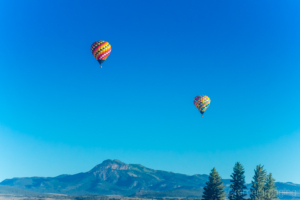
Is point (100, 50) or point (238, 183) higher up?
point (100, 50)

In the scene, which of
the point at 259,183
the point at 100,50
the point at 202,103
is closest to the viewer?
the point at 259,183

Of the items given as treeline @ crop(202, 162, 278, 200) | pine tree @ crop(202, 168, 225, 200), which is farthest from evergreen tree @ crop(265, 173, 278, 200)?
pine tree @ crop(202, 168, 225, 200)

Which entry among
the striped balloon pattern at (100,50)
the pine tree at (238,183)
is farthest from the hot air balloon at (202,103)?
the pine tree at (238,183)

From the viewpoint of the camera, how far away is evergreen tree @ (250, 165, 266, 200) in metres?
103

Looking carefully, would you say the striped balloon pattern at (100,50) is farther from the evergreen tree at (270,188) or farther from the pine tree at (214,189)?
the evergreen tree at (270,188)

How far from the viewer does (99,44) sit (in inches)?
6821

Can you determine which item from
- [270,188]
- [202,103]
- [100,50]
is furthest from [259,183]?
[100,50]

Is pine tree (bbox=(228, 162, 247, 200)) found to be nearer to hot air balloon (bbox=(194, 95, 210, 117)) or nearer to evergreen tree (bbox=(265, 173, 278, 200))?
evergreen tree (bbox=(265, 173, 278, 200))

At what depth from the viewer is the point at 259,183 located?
10419 centimetres

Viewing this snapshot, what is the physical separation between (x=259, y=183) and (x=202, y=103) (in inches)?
2661

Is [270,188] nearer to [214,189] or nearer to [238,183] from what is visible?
[238,183]

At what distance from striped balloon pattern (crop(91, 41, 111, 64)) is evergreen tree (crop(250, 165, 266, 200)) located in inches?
3909

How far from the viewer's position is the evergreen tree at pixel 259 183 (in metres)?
103

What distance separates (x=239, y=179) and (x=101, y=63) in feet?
319
